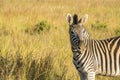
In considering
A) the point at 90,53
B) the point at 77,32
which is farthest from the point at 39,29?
the point at 77,32

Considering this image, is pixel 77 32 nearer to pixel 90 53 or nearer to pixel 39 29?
pixel 90 53

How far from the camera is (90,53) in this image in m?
5.09

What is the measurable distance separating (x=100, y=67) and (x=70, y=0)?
1842cm

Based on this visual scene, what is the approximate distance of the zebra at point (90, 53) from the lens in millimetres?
4918

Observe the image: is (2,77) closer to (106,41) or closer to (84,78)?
(84,78)

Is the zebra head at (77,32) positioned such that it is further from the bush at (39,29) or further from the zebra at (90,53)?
the bush at (39,29)

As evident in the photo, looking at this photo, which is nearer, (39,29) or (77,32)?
(77,32)

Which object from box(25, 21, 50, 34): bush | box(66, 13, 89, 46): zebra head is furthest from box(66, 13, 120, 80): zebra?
box(25, 21, 50, 34): bush

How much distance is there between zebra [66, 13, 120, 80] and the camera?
492cm

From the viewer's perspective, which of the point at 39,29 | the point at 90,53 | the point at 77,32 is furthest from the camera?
the point at 39,29

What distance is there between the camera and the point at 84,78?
16.9 ft

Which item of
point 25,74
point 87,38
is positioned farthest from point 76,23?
point 25,74

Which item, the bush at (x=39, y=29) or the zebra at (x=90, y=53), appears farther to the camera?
the bush at (x=39, y=29)

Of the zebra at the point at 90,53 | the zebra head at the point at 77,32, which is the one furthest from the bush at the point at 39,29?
the zebra head at the point at 77,32
